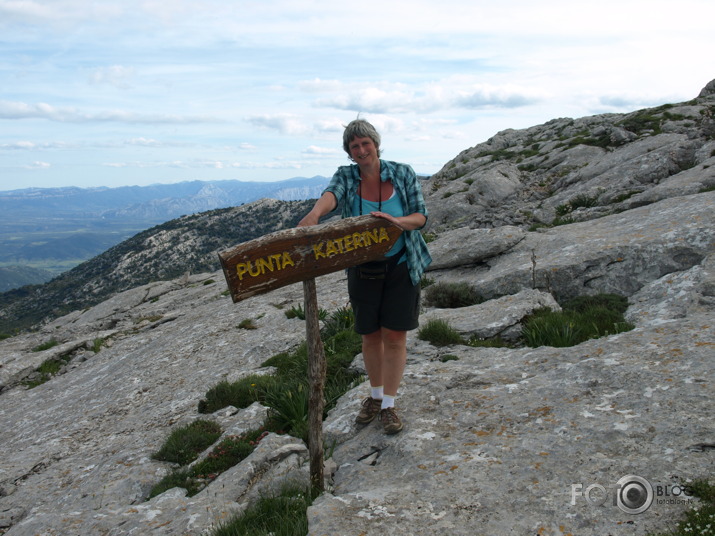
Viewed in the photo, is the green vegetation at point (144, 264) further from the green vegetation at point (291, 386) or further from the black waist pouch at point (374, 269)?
the black waist pouch at point (374, 269)

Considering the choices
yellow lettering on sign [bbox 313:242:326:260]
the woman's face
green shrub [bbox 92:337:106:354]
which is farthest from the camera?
green shrub [bbox 92:337:106:354]

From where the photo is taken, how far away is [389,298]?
5.91 metres

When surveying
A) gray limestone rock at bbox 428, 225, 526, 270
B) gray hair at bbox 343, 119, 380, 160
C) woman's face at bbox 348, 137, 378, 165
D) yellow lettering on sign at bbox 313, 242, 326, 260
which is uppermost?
gray hair at bbox 343, 119, 380, 160

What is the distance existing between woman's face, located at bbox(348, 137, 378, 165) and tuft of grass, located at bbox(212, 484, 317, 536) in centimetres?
392

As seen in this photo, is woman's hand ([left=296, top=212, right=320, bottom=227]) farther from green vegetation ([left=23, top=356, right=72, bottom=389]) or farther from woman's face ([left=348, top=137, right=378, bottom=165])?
green vegetation ([left=23, top=356, right=72, bottom=389])

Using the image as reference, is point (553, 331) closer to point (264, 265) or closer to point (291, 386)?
point (291, 386)

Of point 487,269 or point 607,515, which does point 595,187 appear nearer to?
point 487,269

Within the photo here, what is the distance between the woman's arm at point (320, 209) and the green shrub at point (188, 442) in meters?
4.36

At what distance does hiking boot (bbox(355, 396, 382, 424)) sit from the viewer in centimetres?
662

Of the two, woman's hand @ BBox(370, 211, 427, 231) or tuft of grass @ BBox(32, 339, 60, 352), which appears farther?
tuft of grass @ BBox(32, 339, 60, 352)

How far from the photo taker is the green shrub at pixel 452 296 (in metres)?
11.7

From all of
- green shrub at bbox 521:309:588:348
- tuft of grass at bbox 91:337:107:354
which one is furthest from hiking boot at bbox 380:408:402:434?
tuft of grass at bbox 91:337:107:354

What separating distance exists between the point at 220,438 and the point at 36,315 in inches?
6170

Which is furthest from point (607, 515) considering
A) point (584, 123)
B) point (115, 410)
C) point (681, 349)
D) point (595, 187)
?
point (584, 123)
